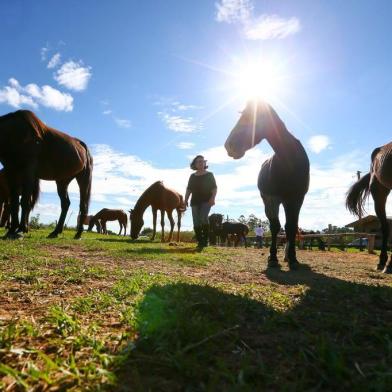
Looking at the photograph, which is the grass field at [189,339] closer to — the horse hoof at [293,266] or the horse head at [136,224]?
the horse hoof at [293,266]

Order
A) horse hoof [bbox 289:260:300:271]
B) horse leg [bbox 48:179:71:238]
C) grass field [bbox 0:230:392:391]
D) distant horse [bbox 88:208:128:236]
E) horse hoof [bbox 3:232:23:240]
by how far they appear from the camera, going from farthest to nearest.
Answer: distant horse [bbox 88:208:128:236] → horse leg [bbox 48:179:71:238] → horse hoof [bbox 3:232:23:240] → horse hoof [bbox 289:260:300:271] → grass field [bbox 0:230:392:391]

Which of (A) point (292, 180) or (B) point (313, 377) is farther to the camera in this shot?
(A) point (292, 180)

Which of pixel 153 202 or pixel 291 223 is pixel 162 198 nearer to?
pixel 153 202

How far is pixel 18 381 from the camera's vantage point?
1329 mm

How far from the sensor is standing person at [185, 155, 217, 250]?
9.97m

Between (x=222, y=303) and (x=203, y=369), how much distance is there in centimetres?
98

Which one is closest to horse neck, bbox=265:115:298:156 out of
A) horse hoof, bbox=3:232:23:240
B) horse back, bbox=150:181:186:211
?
horse hoof, bbox=3:232:23:240

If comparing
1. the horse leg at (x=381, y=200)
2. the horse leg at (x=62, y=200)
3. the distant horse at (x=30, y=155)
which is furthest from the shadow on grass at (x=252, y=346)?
the horse leg at (x=62, y=200)

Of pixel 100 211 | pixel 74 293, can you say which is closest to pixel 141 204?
pixel 74 293

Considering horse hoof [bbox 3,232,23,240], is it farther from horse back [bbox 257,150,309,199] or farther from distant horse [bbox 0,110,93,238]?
horse back [bbox 257,150,309,199]

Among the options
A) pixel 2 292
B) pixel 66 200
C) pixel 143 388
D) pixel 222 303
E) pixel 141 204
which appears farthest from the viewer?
pixel 141 204

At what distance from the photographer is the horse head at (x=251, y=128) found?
6.12 meters

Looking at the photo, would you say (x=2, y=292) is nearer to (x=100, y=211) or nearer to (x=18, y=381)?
(x=18, y=381)

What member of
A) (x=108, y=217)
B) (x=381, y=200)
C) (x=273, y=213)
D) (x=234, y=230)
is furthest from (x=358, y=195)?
(x=108, y=217)
